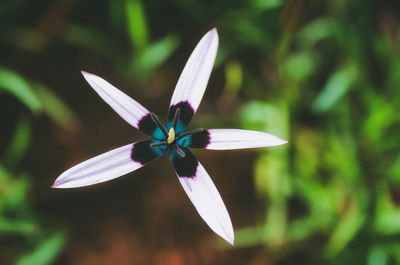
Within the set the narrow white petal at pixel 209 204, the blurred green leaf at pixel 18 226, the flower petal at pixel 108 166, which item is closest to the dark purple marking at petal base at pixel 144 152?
the flower petal at pixel 108 166

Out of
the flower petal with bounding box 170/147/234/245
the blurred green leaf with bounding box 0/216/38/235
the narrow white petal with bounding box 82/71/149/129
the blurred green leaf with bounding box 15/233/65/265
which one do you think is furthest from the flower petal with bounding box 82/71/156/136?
the blurred green leaf with bounding box 15/233/65/265

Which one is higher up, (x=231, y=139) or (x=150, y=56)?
(x=150, y=56)

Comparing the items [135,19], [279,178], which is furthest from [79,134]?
[279,178]

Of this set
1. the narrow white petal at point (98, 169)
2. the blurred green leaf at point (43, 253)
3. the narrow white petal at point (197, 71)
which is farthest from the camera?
the blurred green leaf at point (43, 253)

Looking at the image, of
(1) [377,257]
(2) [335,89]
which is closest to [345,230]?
(1) [377,257]

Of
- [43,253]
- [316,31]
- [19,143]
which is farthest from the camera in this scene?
[316,31]

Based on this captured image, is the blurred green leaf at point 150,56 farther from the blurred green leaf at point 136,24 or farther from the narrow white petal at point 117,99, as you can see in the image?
the narrow white petal at point 117,99

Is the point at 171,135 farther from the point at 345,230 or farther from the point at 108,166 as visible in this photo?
the point at 345,230

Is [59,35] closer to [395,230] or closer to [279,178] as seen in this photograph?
[279,178]
